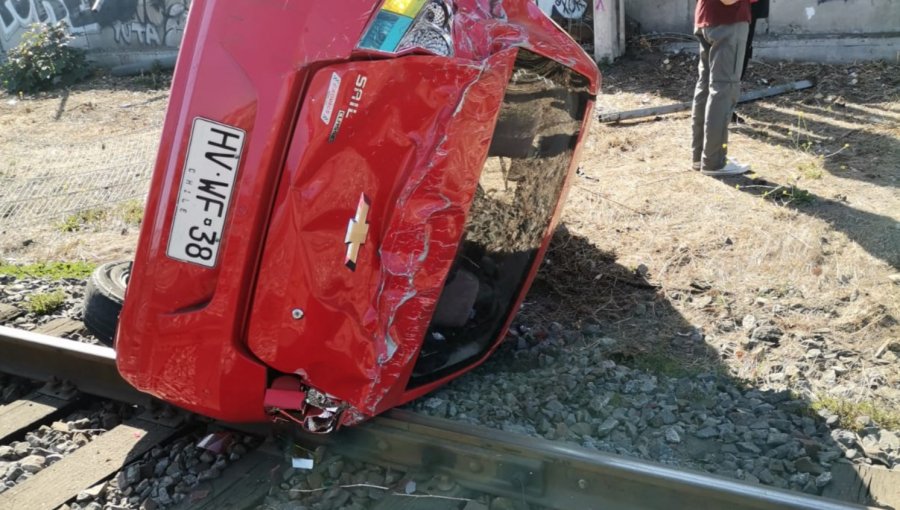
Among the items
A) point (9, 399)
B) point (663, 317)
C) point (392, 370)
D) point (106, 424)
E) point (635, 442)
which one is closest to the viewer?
point (392, 370)

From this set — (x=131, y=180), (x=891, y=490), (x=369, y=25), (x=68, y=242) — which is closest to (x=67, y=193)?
(x=131, y=180)

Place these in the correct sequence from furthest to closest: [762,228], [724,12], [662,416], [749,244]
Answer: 1. [724,12]
2. [762,228]
3. [749,244]
4. [662,416]

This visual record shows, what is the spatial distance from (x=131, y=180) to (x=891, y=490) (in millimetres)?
7299

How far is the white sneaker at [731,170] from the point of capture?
6711 millimetres

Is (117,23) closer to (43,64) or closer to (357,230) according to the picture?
(43,64)

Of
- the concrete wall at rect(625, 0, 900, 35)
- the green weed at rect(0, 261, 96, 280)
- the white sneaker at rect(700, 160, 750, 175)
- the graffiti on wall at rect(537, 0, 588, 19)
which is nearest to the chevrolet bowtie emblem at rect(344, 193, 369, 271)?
the green weed at rect(0, 261, 96, 280)

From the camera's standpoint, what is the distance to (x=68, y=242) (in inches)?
260

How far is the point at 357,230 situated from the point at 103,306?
188 cm

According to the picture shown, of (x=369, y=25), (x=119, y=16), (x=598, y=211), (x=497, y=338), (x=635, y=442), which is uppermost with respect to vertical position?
(x=119, y=16)

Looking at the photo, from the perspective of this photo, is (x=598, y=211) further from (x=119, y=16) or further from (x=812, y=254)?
(x=119, y=16)

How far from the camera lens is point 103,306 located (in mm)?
4070

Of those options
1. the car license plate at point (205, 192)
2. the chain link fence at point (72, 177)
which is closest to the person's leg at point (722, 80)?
the car license plate at point (205, 192)

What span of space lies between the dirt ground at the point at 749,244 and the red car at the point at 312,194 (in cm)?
171

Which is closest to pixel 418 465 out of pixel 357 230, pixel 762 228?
pixel 357 230
